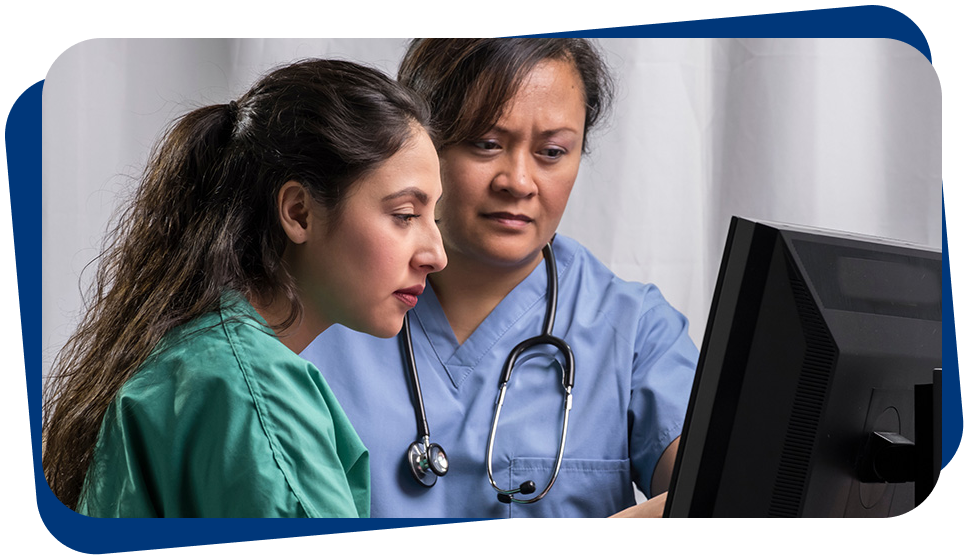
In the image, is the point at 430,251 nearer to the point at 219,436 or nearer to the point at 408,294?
the point at 408,294

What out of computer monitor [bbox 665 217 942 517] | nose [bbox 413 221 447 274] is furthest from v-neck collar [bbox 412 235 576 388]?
computer monitor [bbox 665 217 942 517]

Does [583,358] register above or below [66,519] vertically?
above

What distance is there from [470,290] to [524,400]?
14 centimetres

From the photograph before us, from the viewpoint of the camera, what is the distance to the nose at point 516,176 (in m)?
0.89

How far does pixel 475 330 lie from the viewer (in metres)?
0.97

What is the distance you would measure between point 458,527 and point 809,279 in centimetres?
29

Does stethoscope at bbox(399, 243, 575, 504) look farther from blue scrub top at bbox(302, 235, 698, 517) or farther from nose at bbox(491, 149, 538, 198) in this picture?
nose at bbox(491, 149, 538, 198)

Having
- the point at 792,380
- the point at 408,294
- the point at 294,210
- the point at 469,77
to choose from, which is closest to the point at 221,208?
the point at 294,210

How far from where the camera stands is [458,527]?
2.05ft

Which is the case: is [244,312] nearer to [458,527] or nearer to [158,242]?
[158,242]

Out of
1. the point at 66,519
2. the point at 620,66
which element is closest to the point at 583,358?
the point at 620,66

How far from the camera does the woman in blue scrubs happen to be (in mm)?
887

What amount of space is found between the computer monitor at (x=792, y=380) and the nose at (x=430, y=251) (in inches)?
10.4

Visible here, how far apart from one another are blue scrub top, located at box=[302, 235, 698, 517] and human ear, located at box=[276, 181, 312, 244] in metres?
0.25
